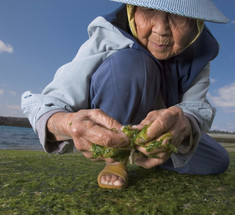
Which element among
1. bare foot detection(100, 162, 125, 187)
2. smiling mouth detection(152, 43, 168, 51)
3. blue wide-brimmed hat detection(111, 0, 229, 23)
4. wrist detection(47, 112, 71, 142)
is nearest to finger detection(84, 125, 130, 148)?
wrist detection(47, 112, 71, 142)

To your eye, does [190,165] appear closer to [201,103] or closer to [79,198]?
[201,103]

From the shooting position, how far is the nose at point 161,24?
1.60 m

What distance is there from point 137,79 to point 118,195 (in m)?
0.80

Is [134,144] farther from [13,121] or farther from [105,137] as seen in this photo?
[13,121]

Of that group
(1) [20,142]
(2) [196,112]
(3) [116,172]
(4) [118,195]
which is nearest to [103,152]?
(4) [118,195]

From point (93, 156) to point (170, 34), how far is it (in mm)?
1003

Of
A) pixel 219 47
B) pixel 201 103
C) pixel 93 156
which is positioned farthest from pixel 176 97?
pixel 93 156

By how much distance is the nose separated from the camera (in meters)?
1.60

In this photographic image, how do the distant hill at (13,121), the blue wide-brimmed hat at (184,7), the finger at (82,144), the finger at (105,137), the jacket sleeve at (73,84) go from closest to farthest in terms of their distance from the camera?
1. the finger at (105,137)
2. the finger at (82,144)
3. the blue wide-brimmed hat at (184,7)
4. the jacket sleeve at (73,84)
5. the distant hill at (13,121)

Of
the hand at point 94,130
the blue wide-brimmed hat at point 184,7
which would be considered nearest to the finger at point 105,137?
the hand at point 94,130

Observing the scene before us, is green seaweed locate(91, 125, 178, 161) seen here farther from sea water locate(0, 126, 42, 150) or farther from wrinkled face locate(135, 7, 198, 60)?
sea water locate(0, 126, 42, 150)

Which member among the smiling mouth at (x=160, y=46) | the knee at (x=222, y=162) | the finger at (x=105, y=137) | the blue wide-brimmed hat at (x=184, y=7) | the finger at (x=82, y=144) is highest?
the blue wide-brimmed hat at (x=184, y=7)

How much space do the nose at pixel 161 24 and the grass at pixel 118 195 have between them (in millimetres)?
1078

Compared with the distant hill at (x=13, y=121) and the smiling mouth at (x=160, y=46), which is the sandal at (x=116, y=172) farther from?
the distant hill at (x=13, y=121)
